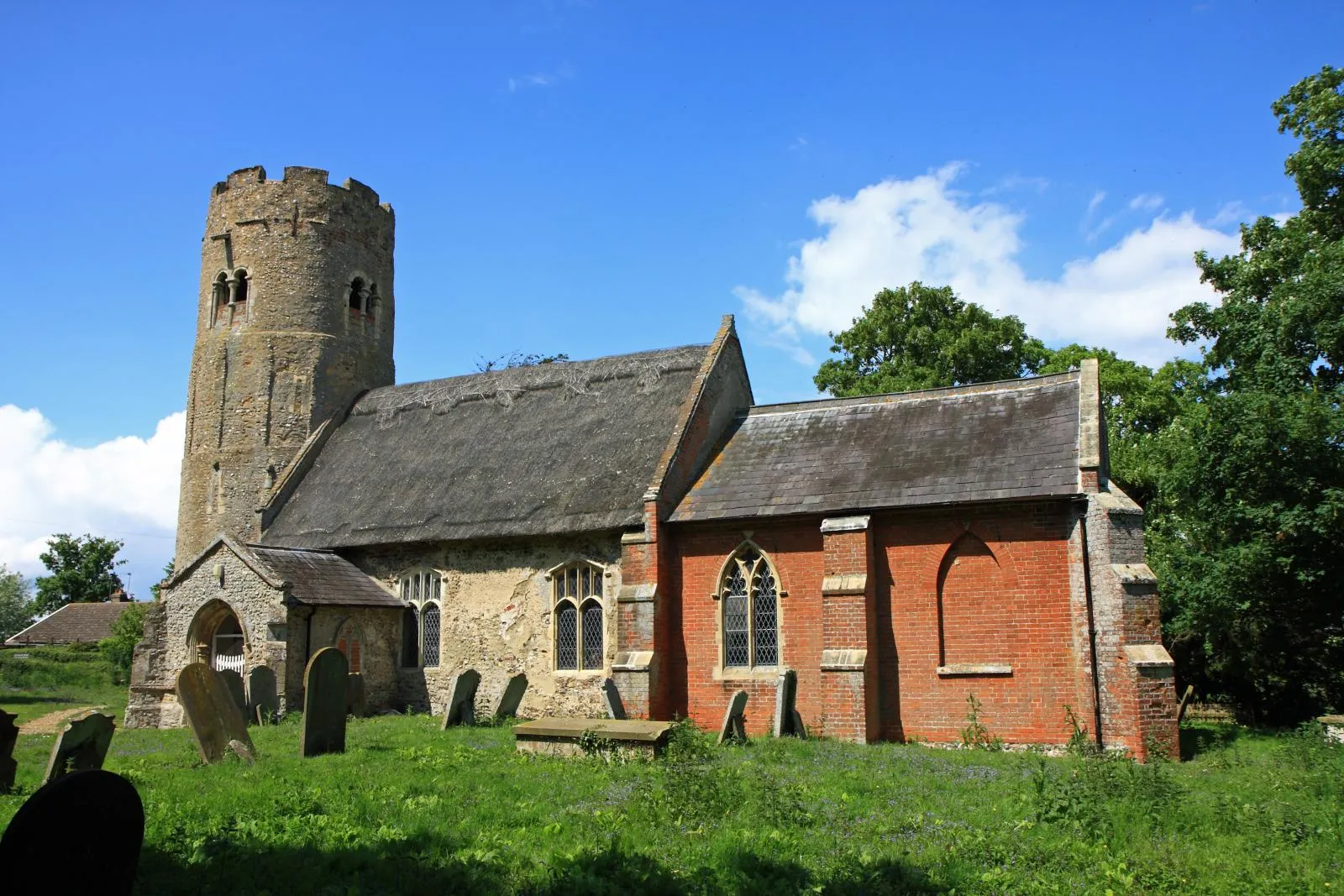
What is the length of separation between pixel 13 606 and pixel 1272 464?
74521mm

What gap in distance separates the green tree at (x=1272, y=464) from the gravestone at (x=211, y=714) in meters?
18.0

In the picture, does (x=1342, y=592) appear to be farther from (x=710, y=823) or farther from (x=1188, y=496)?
(x=710, y=823)

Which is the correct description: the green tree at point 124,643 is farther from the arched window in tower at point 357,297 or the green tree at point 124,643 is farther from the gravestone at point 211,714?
the gravestone at point 211,714

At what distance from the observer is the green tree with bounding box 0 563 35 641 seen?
67000 millimetres

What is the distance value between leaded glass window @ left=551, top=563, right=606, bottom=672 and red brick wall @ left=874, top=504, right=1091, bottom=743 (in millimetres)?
6348

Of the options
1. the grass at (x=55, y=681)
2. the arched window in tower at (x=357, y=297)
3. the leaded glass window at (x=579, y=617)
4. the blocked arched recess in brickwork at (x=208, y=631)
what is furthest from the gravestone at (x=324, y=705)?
the arched window in tower at (x=357, y=297)

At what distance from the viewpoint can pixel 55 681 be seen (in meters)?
38.1

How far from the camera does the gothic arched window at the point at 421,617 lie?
2398cm

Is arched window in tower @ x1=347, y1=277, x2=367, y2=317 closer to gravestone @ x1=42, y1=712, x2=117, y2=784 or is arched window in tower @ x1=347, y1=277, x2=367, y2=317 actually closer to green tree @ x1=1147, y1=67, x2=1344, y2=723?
gravestone @ x1=42, y1=712, x2=117, y2=784

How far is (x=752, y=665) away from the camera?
2009 cm

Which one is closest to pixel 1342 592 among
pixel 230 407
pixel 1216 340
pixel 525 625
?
pixel 1216 340

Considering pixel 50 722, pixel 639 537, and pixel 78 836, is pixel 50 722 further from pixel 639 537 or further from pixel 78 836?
pixel 78 836

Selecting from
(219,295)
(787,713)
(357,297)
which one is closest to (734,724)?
(787,713)

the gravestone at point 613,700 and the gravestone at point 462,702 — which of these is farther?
the gravestone at point 613,700
